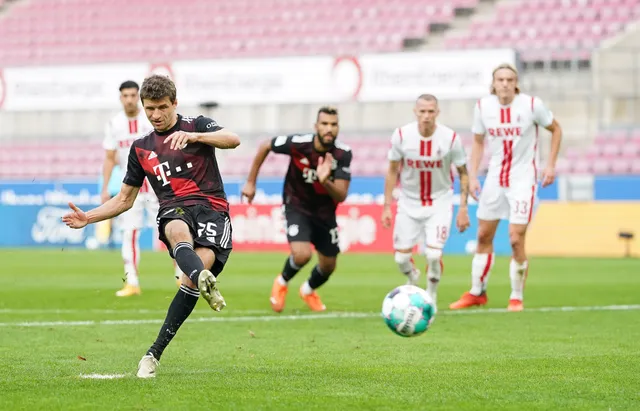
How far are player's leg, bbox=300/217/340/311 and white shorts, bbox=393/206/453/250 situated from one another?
62 cm

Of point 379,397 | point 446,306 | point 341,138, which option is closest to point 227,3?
point 341,138

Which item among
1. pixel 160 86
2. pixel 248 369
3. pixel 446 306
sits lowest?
pixel 446 306

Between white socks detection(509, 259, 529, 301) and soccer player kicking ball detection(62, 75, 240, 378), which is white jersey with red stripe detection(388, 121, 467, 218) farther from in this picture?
soccer player kicking ball detection(62, 75, 240, 378)

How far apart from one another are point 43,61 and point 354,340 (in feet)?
89.7

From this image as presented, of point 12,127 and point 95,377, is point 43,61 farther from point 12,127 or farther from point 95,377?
point 95,377

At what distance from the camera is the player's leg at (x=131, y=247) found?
42.2 feet

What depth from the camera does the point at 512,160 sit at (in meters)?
11.5

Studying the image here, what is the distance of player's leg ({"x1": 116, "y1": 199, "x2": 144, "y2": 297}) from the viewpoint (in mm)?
12859

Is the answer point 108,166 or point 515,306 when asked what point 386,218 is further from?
point 108,166

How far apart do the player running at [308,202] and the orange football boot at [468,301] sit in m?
1.33

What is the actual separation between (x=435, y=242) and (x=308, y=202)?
1.34 meters

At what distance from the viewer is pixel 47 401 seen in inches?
218

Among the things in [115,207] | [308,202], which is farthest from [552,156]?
[115,207]

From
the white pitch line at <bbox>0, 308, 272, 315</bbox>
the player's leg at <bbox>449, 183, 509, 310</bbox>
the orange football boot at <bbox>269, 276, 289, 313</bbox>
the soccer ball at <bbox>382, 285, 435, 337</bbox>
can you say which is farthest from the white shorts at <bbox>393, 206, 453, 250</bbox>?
the soccer ball at <bbox>382, 285, 435, 337</bbox>
